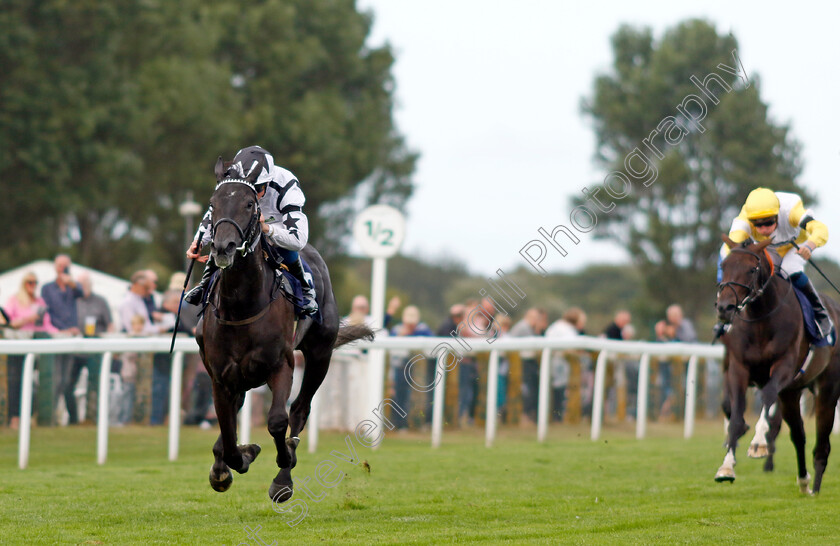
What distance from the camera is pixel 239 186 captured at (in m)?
5.89

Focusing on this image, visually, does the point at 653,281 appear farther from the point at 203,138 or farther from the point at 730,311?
the point at 730,311

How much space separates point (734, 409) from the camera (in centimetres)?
786

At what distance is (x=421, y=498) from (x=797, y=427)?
292 cm

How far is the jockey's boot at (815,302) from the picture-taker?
28.1ft

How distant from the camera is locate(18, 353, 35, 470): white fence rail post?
9.12 meters

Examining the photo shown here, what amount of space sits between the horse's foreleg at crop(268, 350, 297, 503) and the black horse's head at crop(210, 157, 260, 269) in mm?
846

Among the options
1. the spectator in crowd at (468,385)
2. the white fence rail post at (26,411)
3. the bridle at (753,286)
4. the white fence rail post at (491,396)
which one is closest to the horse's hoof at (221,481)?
the white fence rail post at (26,411)

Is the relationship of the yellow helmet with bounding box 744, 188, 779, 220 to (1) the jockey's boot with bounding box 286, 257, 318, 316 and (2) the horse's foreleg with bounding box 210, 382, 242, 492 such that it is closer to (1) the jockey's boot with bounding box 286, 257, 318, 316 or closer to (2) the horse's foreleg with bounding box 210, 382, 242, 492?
(1) the jockey's boot with bounding box 286, 257, 318, 316

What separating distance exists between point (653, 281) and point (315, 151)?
1151 centimetres

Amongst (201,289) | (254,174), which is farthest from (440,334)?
(254,174)

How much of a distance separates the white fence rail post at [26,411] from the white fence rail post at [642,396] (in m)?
7.39

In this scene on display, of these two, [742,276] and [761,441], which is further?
[761,441]

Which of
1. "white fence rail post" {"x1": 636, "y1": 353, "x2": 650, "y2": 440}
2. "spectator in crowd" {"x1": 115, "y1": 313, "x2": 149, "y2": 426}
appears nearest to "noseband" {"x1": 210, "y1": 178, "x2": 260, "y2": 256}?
"spectator in crowd" {"x1": 115, "y1": 313, "x2": 149, "y2": 426}

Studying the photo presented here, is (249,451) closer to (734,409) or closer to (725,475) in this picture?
(725,475)
